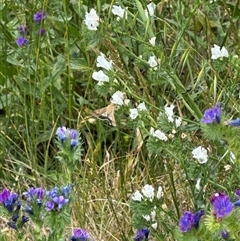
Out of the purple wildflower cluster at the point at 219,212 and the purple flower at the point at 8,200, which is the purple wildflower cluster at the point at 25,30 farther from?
the purple wildflower cluster at the point at 219,212

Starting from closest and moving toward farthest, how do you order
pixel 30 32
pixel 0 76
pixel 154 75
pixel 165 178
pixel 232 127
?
pixel 232 127
pixel 154 75
pixel 165 178
pixel 0 76
pixel 30 32

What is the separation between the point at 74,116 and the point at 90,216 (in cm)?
66

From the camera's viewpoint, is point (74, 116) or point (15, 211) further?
point (74, 116)

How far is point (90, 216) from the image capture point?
2.28 m

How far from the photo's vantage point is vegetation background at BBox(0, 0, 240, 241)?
1957mm

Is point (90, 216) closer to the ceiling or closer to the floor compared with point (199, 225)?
closer to the floor

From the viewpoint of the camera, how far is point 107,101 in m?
2.85

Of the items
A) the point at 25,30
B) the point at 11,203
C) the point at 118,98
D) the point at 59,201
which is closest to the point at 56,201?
the point at 59,201

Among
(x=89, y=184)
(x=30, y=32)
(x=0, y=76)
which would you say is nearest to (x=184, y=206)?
(x=89, y=184)

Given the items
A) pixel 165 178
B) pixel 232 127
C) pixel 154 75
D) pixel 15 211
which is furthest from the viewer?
pixel 165 178

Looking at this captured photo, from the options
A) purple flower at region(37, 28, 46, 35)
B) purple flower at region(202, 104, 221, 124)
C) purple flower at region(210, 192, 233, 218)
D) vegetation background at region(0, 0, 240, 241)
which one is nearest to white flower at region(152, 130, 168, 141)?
vegetation background at region(0, 0, 240, 241)

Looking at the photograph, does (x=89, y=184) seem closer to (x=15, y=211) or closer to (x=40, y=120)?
(x=40, y=120)

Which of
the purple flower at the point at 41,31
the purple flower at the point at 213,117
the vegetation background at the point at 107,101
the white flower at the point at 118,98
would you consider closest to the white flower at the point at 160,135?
the vegetation background at the point at 107,101

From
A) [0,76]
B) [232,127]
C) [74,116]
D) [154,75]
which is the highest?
[232,127]
